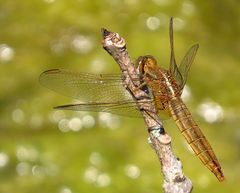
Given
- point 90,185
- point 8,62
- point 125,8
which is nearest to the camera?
point 90,185

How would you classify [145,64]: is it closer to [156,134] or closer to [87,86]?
[87,86]

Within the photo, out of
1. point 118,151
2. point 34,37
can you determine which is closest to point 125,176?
point 118,151

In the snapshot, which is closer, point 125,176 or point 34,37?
point 125,176

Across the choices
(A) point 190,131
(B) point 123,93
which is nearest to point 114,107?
(B) point 123,93

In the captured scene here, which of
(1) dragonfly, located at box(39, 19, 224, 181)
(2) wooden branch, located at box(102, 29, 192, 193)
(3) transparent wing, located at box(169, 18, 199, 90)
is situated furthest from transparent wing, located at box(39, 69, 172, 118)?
(2) wooden branch, located at box(102, 29, 192, 193)

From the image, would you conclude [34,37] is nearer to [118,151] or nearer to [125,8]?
[125,8]

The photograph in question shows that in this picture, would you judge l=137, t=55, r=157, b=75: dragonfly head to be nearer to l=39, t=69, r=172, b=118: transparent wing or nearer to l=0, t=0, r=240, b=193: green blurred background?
l=39, t=69, r=172, b=118: transparent wing

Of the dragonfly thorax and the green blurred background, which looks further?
the green blurred background
